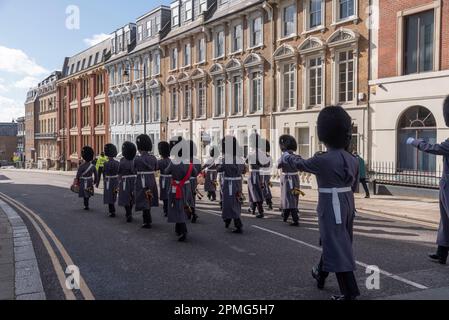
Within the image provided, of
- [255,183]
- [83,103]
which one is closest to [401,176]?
[255,183]

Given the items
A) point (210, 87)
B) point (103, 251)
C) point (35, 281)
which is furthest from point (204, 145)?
point (35, 281)

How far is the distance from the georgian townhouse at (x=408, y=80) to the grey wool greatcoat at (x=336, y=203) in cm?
1246

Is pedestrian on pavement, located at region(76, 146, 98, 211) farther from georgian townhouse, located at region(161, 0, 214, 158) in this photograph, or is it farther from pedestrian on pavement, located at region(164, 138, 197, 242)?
georgian townhouse, located at region(161, 0, 214, 158)

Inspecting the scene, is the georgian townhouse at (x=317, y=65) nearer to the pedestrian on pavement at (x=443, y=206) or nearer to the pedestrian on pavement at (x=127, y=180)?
the pedestrian on pavement at (x=127, y=180)

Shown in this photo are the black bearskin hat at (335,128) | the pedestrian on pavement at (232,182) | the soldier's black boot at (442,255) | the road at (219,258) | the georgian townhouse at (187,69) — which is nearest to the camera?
the black bearskin hat at (335,128)

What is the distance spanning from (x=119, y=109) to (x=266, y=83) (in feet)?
70.9

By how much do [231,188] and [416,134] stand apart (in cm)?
1089

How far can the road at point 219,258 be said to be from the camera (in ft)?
18.8

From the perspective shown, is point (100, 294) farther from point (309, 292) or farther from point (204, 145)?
point (204, 145)

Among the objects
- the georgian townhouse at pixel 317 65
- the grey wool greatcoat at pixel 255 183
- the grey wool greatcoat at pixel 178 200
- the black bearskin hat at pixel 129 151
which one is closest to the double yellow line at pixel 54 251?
the grey wool greatcoat at pixel 178 200

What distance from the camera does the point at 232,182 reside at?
9945 millimetres

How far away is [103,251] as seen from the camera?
8.07 metres

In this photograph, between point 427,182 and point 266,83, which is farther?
point 266,83
